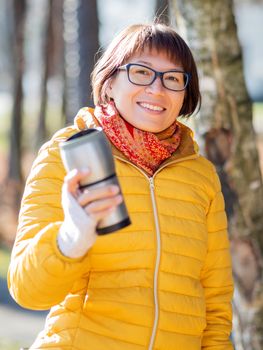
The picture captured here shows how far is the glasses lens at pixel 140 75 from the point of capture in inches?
126

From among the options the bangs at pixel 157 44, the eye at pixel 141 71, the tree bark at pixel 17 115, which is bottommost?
the tree bark at pixel 17 115

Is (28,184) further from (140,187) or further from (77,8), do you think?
(77,8)

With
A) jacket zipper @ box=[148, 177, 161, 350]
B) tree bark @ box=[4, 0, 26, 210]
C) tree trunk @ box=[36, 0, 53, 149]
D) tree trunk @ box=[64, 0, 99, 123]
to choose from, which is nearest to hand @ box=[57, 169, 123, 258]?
jacket zipper @ box=[148, 177, 161, 350]

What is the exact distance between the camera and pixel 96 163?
98.1 inches

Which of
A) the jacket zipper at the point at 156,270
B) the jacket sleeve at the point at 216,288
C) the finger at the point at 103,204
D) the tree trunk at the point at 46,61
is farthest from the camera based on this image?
the tree trunk at the point at 46,61

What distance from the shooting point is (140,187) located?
10.1 feet

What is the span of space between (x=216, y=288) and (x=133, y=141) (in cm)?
65

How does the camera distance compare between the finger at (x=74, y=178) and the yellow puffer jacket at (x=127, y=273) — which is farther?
the yellow puffer jacket at (x=127, y=273)

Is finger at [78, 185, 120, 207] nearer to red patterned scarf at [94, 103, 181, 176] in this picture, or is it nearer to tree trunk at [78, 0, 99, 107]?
red patterned scarf at [94, 103, 181, 176]

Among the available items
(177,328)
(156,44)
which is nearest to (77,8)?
(156,44)

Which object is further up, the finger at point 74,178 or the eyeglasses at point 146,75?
the eyeglasses at point 146,75

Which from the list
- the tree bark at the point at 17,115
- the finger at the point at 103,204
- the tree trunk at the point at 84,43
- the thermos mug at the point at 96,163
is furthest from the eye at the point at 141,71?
the tree bark at the point at 17,115

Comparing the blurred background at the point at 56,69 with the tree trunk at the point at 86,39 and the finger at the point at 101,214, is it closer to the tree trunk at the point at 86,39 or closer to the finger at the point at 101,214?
the tree trunk at the point at 86,39

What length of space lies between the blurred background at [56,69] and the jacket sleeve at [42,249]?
2.64 ft
